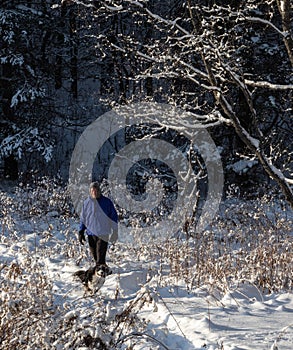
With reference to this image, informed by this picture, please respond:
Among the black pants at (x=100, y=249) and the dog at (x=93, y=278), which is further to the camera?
the black pants at (x=100, y=249)

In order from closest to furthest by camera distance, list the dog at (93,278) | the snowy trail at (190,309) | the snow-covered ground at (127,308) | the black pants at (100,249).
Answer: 1. the snow-covered ground at (127,308)
2. the snowy trail at (190,309)
3. the dog at (93,278)
4. the black pants at (100,249)

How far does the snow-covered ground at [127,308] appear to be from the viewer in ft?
11.9

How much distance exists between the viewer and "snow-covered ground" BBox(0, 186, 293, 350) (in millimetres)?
3613

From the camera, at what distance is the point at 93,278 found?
21.9 ft

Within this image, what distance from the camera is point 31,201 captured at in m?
12.1

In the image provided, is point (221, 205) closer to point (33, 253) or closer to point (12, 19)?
point (33, 253)

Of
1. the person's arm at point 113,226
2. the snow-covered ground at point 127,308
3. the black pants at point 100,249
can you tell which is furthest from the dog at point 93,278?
the person's arm at point 113,226

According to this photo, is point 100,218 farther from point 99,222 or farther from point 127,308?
point 127,308

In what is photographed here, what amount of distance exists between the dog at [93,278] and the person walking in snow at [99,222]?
39cm

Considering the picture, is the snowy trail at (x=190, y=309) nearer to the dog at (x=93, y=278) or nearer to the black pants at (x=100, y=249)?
the dog at (x=93, y=278)

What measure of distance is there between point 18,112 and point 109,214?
9962 millimetres

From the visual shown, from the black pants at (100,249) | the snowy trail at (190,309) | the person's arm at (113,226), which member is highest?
the person's arm at (113,226)

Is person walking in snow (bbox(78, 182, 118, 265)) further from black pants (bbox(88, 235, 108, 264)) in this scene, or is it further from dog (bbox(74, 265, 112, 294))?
dog (bbox(74, 265, 112, 294))

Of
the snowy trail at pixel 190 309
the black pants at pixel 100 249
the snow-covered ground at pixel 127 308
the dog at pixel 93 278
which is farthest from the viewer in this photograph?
the black pants at pixel 100 249
